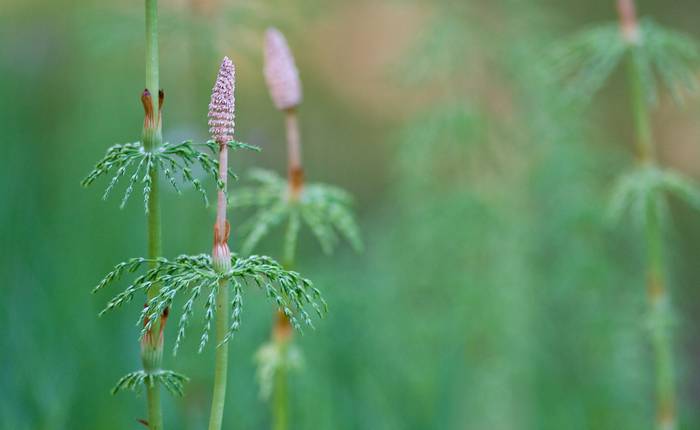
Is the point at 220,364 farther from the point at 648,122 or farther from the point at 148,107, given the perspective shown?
the point at 648,122

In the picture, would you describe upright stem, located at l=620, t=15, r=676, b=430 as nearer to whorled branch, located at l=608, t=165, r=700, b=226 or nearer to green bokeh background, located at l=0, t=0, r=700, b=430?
whorled branch, located at l=608, t=165, r=700, b=226

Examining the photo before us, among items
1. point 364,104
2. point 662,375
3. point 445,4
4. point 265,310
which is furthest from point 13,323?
point 364,104

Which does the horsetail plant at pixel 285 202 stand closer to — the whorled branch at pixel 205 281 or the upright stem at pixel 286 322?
the upright stem at pixel 286 322

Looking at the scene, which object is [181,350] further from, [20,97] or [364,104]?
[364,104]

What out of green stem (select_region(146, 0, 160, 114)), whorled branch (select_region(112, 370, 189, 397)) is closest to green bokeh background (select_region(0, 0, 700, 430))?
whorled branch (select_region(112, 370, 189, 397))

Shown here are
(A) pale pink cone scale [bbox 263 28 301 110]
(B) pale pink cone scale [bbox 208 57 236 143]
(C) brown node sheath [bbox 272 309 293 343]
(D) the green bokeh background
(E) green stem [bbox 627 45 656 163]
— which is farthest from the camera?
(D) the green bokeh background

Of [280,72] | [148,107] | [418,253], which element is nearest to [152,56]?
[148,107]
